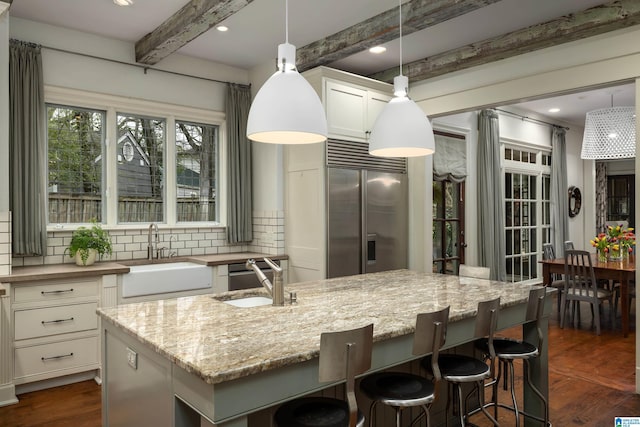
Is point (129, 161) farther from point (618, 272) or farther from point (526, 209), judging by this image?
point (526, 209)

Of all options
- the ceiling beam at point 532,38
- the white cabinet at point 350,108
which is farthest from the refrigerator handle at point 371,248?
the ceiling beam at point 532,38

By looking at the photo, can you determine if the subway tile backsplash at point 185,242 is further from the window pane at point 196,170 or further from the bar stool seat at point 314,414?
the bar stool seat at point 314,414

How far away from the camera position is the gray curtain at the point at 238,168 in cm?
527

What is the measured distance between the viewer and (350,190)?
4867 millimetres

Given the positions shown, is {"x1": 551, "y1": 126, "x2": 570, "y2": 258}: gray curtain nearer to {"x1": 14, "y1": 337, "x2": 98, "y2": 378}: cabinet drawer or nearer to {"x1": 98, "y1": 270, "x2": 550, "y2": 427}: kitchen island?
{"x1": 98, "y1": 270, "x2": 550, "y2": 427}: kitchen island

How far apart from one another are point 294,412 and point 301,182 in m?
3.25

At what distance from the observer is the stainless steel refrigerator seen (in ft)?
15.5

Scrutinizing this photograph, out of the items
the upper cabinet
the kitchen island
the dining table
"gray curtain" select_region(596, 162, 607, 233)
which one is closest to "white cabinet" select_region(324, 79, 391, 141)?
the upper cabinet

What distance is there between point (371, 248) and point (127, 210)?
258cm

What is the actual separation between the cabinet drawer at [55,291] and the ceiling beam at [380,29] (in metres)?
2.90

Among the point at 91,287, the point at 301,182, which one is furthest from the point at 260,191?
the point at 91,287

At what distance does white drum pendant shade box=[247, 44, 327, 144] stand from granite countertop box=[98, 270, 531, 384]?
3.01 feet

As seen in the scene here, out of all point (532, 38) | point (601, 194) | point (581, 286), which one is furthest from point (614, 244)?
point (601, 194)

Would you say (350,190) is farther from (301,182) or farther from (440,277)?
(440,277)
